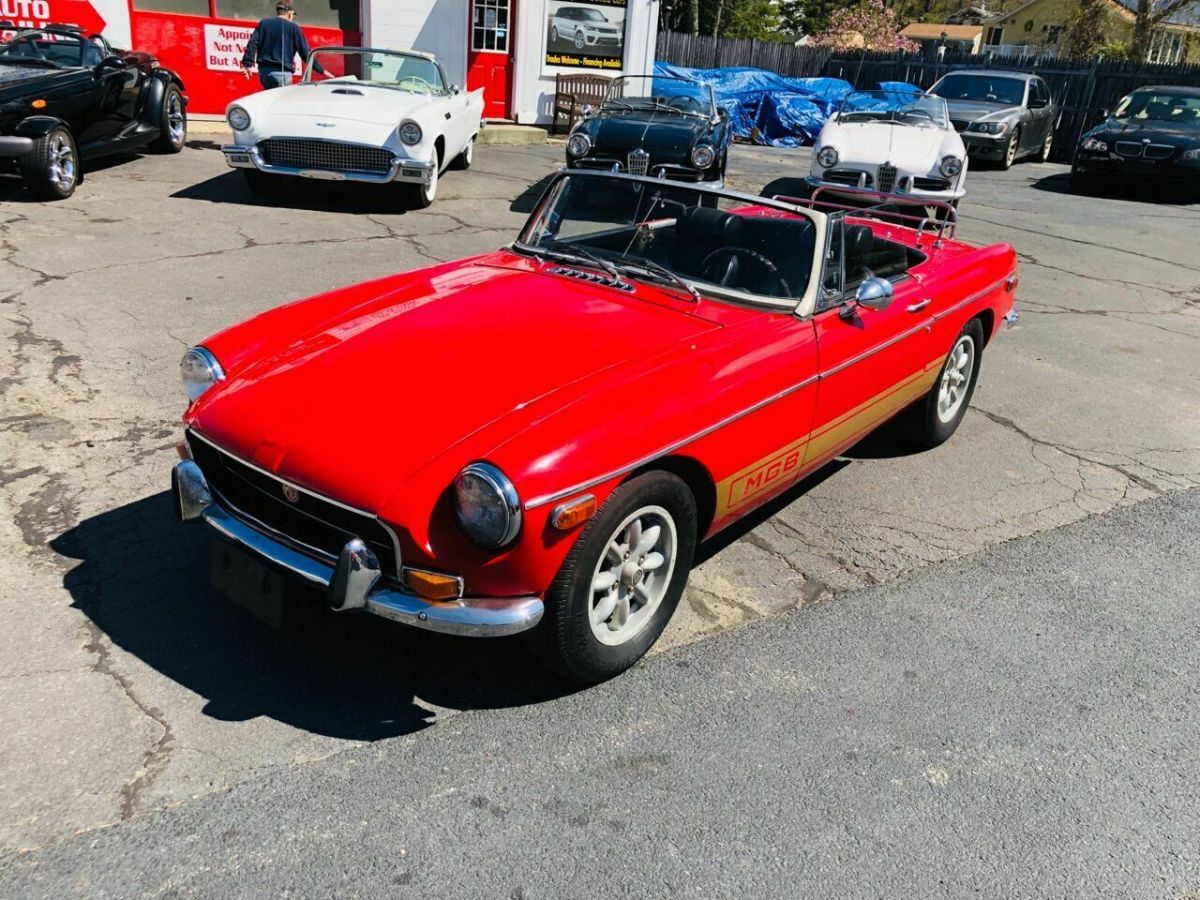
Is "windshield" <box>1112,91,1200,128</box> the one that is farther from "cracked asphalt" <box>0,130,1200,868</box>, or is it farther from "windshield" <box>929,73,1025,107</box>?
"cracked asphalt" <box>0,130,1200,868</box>

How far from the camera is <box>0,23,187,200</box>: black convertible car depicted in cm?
884

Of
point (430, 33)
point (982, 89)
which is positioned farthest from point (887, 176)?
point (430, 33)

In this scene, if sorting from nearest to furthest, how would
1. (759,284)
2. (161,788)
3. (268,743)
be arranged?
(161,788) < (268,743) < (759,284)

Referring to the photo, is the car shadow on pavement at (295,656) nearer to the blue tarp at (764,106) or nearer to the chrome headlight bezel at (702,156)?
the chrome headlight bezel at (702,156)

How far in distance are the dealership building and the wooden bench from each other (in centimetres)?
32

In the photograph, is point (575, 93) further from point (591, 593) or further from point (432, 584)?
point (432, 584)

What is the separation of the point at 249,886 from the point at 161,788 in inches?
18.6

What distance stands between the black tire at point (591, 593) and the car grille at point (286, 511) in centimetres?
50

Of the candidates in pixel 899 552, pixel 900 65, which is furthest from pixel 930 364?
pixel 900 65

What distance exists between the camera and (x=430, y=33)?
53.7ft

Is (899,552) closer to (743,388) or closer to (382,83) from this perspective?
(743,388)

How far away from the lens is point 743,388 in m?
3.40

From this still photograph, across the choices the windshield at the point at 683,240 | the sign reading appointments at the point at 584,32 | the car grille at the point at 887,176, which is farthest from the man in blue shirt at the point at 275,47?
the windshield at the point at 683,240

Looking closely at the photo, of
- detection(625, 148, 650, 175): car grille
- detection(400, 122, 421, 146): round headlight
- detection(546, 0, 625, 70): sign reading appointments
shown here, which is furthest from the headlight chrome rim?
detection(546, 0, 625, 70): sign reading appointments
